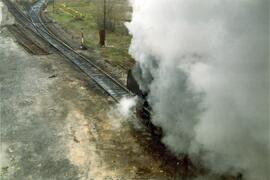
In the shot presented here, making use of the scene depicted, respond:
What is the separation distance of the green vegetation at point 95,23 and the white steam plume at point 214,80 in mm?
8801

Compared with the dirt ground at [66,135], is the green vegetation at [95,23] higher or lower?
higher

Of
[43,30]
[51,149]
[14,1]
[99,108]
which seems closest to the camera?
[51,149]

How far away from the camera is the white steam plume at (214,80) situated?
9.45m

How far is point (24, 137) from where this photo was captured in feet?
42.7

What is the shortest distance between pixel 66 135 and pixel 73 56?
30.8 feet

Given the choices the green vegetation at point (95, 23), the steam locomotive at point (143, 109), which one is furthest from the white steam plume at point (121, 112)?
the green vegetation at point (95, 23)

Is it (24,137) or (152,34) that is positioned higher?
(152,34)

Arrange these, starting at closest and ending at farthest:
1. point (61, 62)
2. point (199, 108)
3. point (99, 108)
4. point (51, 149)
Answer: point (199, 108) → point (51, 149) → point (99, 108) → point (61, 62)

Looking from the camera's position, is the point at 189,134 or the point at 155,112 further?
the point at 155,112

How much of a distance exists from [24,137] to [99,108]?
3.34 meters

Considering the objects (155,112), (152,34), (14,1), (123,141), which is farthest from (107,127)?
(14,1)

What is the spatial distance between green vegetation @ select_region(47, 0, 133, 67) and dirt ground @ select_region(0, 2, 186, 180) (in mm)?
4037

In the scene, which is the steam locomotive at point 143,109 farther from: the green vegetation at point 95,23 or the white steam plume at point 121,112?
the green vegetation at point 95,23

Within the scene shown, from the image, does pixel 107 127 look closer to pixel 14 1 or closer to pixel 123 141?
pixel 123 141
